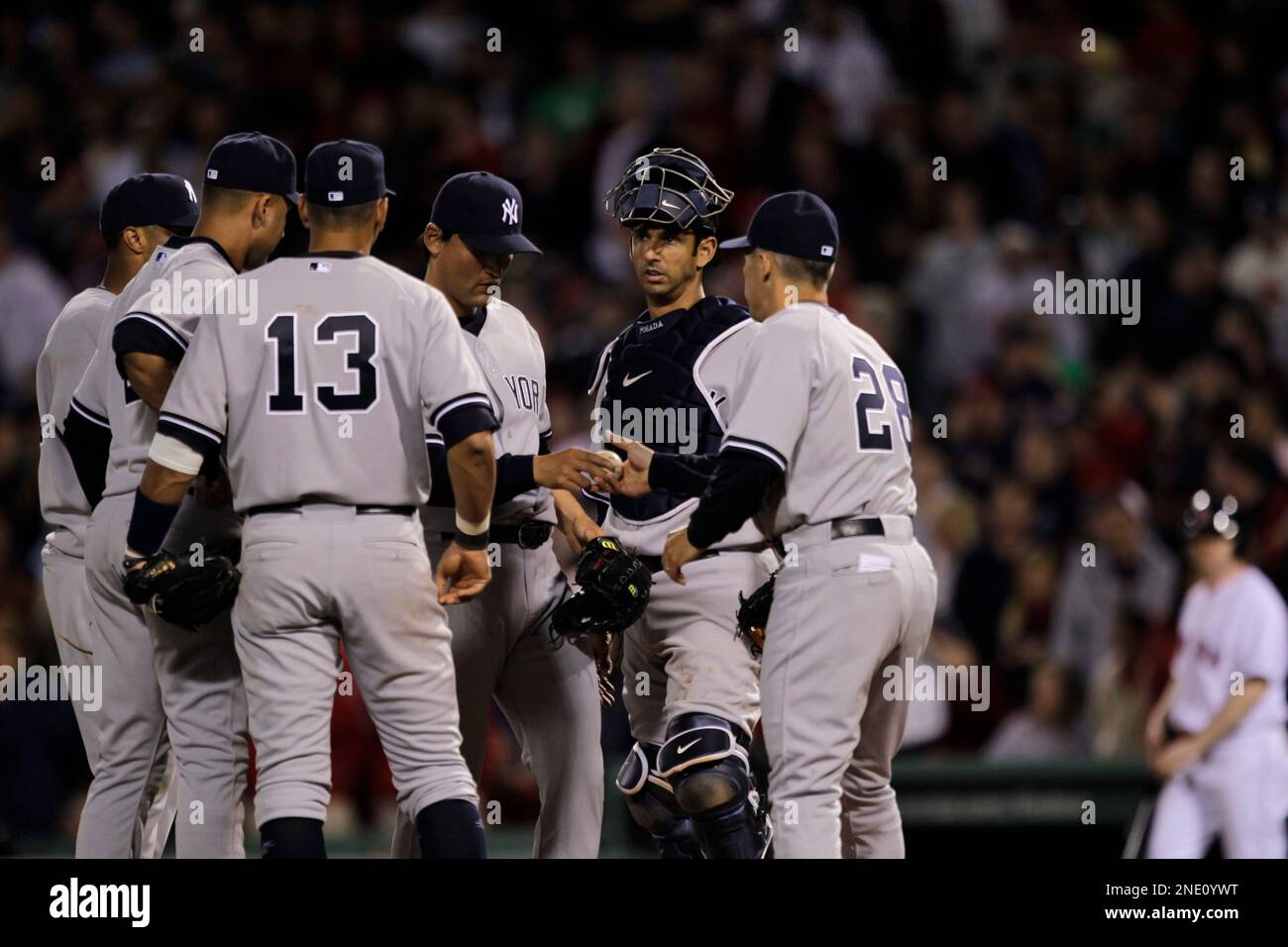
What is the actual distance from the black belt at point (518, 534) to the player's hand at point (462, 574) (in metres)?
0.39

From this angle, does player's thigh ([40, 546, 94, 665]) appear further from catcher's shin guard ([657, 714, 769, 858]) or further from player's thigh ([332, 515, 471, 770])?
catcher's shin guard ([657, 714, 769, 858])

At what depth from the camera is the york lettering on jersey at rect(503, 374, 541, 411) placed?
5.24 m

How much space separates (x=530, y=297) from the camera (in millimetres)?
9820

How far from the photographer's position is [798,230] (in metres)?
4.88

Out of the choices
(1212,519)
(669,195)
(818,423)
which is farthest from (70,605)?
(1212,519)

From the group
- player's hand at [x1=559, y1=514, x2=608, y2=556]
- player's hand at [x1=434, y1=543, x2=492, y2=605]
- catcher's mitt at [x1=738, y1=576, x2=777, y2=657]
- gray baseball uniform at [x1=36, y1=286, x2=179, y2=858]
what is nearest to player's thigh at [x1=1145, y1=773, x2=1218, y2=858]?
catcher's mitt at [x1=738, y1=576, x2=777, y2=657]

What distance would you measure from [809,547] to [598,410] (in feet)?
3.07

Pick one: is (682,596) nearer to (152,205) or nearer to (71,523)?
(71,523)

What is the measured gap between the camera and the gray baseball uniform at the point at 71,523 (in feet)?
16.8

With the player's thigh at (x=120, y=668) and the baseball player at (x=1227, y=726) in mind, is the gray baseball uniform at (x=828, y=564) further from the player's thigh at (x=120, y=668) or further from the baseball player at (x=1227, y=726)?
the baseball player at (x=1227, y=726)

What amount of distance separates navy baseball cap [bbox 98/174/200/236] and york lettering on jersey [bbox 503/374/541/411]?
3.36 feet

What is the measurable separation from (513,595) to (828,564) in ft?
3.16

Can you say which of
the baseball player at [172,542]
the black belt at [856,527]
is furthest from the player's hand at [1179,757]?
the baseball player at [172,542]
